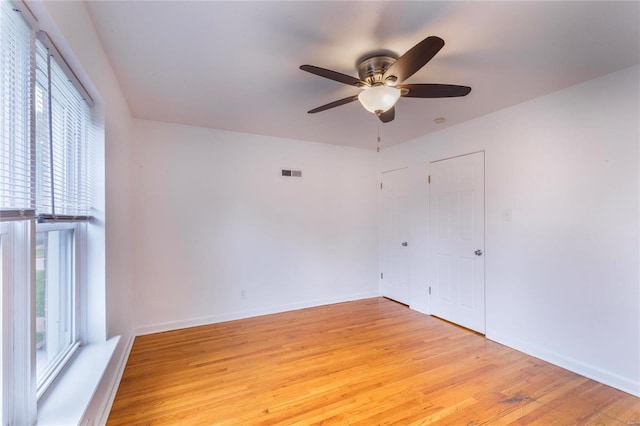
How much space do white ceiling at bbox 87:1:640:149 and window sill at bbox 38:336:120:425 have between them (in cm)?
200

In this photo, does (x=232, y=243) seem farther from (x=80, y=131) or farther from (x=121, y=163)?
(x=80, y=131)

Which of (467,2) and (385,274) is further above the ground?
(467,2)

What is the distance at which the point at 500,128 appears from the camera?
2.97 m

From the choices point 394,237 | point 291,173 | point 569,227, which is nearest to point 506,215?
point 569,227

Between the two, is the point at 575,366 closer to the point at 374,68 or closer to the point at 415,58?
the point at 415,58

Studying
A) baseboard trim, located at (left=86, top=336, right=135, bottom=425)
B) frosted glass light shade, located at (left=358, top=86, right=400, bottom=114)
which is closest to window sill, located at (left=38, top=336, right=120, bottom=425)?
baseboard trim, located at (left=86, top=336, right=135, bottom=425)

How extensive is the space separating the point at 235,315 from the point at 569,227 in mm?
3647

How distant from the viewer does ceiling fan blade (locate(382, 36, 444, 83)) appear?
1395 mm

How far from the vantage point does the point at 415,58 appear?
1550 mm

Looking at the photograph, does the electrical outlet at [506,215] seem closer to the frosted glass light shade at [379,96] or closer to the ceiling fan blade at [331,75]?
the frosted glass light shade at [379,96]

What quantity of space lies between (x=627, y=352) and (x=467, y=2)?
2.72 m

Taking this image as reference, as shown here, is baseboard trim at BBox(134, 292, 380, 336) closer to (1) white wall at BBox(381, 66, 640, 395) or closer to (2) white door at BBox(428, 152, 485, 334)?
(2) white door at BBox(428, 152, 485, 334)

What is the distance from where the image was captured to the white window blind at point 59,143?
1267 mm

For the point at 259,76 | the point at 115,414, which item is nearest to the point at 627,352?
the point at 259,76
